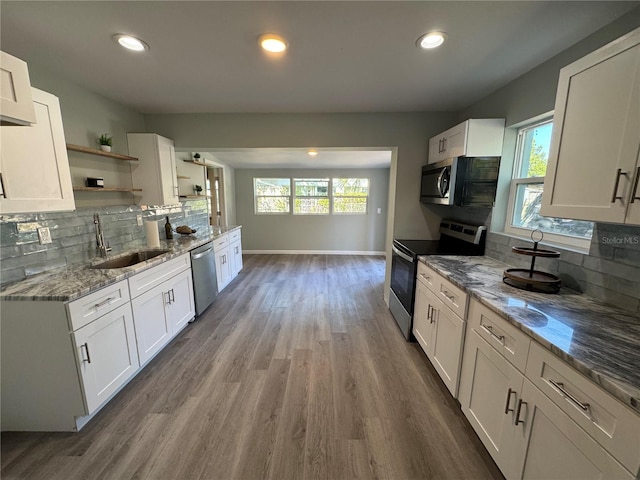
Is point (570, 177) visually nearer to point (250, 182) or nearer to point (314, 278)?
point (314, 278)

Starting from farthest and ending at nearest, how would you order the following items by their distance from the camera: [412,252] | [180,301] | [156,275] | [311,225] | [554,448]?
[311,225]
[180,301]
[412,252]
[156,275]
[554,448]

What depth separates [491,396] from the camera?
1.38m

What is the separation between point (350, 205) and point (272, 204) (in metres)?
1.99

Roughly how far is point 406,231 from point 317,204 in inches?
136

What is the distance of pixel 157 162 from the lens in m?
2.87

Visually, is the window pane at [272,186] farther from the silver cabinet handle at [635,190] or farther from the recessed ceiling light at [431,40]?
the silver cabinet handle at [635,190]

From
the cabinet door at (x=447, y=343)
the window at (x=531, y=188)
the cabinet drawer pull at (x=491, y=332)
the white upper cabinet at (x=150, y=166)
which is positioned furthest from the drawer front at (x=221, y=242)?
the window at (x=531, y=188)

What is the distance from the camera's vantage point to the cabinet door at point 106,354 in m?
1.55

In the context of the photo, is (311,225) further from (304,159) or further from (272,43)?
(272,43)

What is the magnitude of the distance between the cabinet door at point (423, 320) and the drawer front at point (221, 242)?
2755mm

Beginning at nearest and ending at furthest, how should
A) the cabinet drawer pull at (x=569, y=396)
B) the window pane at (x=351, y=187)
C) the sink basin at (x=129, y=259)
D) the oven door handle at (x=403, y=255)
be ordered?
the cabinet drawer pull at (x=569, y=396), the sink basin at (x=129, y=259), the oven door handle at (x=403, y=255), the window pane at (x=351, y=187)

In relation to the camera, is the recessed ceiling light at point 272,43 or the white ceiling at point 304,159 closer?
the recessed ceiling light at point 272,43

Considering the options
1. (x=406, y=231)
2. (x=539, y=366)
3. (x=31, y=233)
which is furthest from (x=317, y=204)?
(x=539, y=366)

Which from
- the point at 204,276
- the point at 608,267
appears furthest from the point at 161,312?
the point at 608,267
